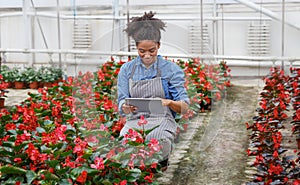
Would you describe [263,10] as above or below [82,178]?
above

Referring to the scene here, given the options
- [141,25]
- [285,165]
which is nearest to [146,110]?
[141,25]

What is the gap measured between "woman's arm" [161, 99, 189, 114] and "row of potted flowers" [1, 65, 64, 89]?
456 centimetres

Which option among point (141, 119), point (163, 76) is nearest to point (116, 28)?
point (163, 76)

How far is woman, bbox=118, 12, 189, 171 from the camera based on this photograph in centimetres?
217

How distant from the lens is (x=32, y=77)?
263 inches

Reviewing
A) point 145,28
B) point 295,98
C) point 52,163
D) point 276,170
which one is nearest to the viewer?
point 145,28

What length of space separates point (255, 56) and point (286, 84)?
59 centimetres

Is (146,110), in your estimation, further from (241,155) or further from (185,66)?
(241,155)

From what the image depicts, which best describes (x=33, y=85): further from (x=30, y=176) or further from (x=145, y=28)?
(x=145, y=28)

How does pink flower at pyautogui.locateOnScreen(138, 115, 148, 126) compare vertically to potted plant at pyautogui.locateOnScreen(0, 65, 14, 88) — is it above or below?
below

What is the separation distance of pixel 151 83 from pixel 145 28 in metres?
0.26

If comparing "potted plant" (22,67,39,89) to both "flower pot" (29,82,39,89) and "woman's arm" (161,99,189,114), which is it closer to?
"flower pot" (29,82,39,89)

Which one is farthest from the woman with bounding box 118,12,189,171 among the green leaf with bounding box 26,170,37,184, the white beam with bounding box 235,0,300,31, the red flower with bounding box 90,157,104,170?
the white beam with bounding box 235,0,300,31

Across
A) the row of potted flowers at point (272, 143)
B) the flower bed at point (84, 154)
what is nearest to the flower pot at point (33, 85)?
the row of potted flowers at point (272, 143)
